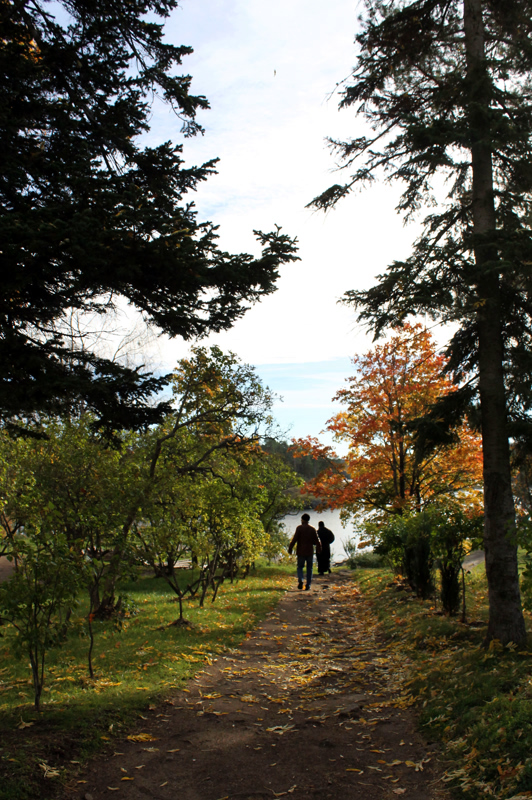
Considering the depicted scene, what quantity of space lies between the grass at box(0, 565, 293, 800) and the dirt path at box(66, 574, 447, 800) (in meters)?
0.24

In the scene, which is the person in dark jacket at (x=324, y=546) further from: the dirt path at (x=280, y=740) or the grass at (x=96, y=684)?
the dirt path at (x=280, y=740)

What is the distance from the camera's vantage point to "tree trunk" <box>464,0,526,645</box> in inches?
244

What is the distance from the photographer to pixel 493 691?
186 inches

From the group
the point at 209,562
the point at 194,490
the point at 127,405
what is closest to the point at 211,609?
the point at 209,562

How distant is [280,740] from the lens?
4.70 meters

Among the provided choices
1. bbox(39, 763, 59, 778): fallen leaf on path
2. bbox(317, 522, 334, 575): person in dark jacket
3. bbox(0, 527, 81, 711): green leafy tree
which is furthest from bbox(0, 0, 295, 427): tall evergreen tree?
bbox(317, 522, 334, 575): person in dark jacket

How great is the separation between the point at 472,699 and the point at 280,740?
175cm

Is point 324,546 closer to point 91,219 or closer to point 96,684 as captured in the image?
point 96,684

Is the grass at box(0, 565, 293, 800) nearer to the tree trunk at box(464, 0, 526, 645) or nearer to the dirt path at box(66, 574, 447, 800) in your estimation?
the dirt path at box(66, 574, 447, 800)

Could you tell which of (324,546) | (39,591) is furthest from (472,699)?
(324,546)

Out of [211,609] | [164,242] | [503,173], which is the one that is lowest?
[211,609]

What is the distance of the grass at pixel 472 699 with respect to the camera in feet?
11.7

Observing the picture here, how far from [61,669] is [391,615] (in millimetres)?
5530

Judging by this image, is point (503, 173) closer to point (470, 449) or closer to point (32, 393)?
point (32, 393)
